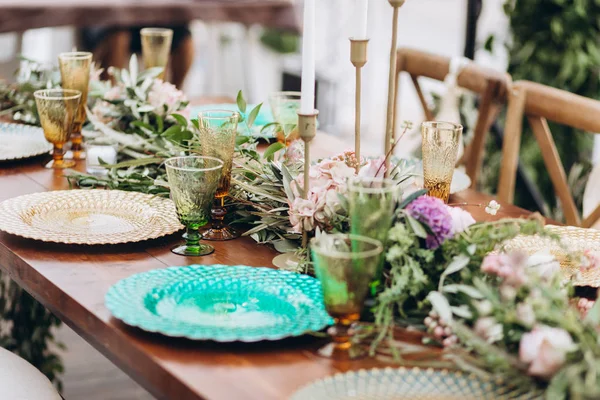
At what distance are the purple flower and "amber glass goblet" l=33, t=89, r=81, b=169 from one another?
92 centimetres

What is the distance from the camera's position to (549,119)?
7.00 feet

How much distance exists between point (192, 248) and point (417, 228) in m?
0.42

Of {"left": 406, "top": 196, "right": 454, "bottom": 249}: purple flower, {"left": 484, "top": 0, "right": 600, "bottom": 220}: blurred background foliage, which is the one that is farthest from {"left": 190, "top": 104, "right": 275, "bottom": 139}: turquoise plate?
{"left": 484, "top": 0, "right": 600, "bottom": 220}: blurred background foliage

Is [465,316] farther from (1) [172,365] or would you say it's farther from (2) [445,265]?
(1) [172,365]

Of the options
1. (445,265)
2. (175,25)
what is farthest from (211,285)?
(175,25)

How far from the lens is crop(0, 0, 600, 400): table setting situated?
3.04 ft

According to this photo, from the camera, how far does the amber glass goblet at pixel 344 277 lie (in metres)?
0.97

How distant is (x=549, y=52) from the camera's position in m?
3.02

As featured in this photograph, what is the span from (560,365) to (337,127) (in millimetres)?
4637

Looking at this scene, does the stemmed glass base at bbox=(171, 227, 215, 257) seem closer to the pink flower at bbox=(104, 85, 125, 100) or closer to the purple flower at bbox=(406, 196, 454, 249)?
the purple flower at bbox=(406, 196, 454, 249)

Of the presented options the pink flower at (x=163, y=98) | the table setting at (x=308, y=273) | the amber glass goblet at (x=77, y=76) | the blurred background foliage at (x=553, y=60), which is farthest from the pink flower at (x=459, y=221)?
the blurred background foliage at (x=553, y=60)

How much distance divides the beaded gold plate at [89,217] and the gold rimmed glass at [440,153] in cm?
44

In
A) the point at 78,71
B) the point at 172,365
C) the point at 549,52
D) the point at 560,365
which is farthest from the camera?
the point at 549,52

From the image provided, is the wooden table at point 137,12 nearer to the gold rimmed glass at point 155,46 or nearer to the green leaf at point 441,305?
the gold rimmed glass at point 155,46
